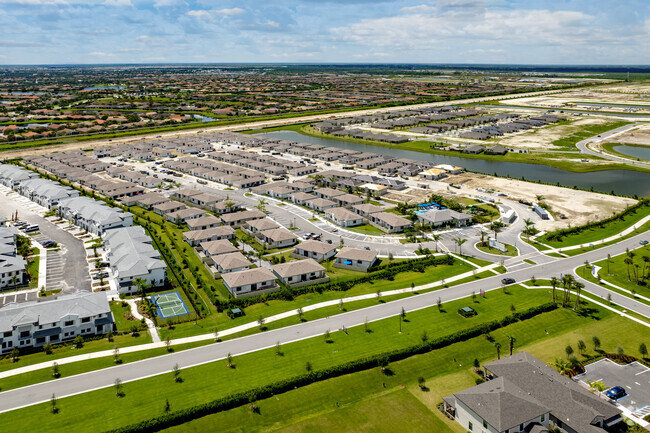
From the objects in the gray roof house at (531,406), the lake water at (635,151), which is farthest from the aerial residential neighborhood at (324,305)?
the lake water at (635,151)

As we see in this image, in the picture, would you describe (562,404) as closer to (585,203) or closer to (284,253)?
(284,253)

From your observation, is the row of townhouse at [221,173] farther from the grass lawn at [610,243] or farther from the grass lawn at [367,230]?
the grass lawn at [610,243]

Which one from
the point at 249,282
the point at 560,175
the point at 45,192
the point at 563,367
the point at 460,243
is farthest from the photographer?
the point at 560,175

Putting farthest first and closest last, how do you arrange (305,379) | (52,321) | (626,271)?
(626,271)
(52,321)
(305,379)

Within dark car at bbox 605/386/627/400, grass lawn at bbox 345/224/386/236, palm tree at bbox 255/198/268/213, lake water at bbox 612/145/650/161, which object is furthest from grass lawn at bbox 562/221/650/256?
lake water at bbox 612/145/650/161

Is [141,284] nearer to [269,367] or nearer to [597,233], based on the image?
[269,367]

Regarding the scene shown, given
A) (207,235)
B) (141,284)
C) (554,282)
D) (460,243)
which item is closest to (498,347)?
(554,282)

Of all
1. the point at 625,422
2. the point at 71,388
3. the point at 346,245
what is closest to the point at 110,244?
the point at 71,388
